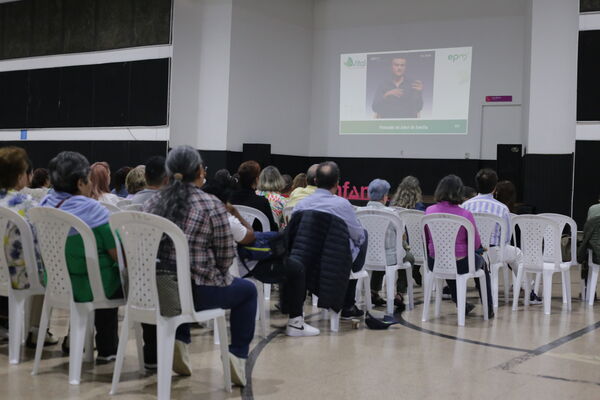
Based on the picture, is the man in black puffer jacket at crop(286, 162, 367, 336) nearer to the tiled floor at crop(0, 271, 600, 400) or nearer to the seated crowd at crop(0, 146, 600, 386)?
the seated crowd at crop(0, 146, 600, 386)

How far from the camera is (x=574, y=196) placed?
10.8m

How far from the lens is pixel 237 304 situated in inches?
138

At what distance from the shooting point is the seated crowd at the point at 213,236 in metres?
3.37

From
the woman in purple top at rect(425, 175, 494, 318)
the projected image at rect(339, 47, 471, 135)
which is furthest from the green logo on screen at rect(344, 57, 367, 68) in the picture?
the woman in purple top at rect(425, 175, 494, 318)

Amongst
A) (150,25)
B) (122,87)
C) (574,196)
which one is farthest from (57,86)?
(574,196)

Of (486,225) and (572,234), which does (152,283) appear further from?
(572,234)

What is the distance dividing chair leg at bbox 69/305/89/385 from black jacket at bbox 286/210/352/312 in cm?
159

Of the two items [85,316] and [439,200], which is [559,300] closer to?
[439,200]

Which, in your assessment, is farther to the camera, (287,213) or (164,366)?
(287,213)

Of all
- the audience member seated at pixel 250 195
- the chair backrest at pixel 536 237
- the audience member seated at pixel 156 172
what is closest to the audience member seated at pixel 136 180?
the audience member seated at pixel 250 195

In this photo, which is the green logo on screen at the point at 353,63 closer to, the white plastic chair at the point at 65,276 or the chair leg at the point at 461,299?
the chair leg at the point at 461,299

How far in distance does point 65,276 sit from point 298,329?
181cm

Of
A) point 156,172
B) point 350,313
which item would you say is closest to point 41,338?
point 156,172

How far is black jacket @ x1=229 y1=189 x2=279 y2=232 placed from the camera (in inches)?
210
